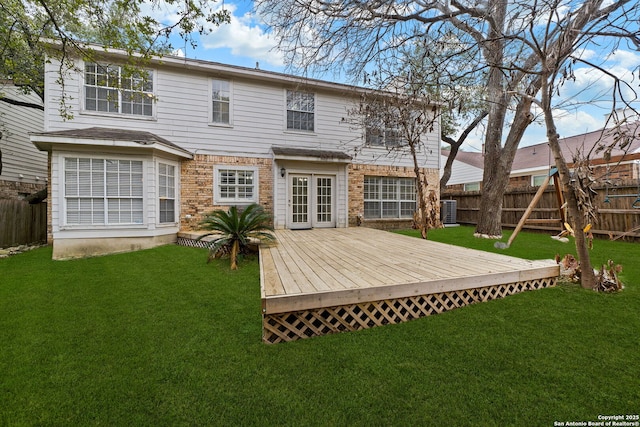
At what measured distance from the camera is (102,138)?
6.45 meters

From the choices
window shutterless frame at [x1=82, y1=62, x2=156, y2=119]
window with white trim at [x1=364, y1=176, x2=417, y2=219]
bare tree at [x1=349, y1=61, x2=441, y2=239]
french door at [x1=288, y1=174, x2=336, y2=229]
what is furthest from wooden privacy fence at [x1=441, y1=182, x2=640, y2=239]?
window shutterless frame at [x1=82, y1=62, x2=156, y2=119]

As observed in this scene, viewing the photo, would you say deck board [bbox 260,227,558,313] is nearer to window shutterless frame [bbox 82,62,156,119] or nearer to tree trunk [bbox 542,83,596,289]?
tree trunk [bbox 542,83,596,289]

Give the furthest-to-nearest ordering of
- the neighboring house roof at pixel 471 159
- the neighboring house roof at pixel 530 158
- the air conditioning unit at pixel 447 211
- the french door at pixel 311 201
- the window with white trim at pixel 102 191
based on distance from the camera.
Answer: the neighboring house roof at pixel 471 159 → the neighboring house roof at pixel 530 158 → the air conditioning unit at pixel 447 211 → the french door at pixel 311 201 → the window with white trim at pixel 102 191

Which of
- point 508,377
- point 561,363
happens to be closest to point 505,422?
point 508,377

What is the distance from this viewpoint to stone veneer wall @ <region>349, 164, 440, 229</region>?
9.97m

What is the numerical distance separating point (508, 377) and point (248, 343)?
2.05 m

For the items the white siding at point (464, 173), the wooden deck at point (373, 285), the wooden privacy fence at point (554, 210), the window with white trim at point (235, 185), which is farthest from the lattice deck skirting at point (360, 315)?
the white siding at point (464, 173)

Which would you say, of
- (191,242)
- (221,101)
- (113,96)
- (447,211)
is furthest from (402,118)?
(113,96)

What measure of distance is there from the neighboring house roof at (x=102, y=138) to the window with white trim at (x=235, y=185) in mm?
1445

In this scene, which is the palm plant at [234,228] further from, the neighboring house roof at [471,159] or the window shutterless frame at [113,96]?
the neighboring house roof at [471,159]

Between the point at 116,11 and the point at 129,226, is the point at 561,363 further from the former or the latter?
the point at 129,226

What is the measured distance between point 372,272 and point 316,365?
1472 millimetres

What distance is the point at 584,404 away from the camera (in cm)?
170

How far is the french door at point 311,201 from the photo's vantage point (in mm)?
9109
